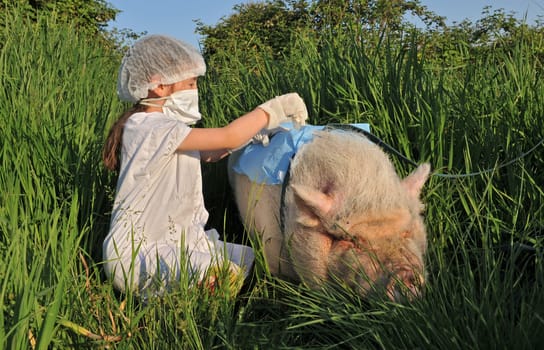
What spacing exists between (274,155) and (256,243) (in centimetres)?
49

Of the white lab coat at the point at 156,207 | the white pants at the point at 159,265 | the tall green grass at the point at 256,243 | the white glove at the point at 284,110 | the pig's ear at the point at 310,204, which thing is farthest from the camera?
the white glove at the point at 284,110

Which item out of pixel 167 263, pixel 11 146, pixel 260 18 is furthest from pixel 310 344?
pixel 260 18

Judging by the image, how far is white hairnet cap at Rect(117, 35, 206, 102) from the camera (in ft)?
12.0

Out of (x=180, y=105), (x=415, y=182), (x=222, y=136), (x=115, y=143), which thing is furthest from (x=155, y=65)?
(x=415, y=182)

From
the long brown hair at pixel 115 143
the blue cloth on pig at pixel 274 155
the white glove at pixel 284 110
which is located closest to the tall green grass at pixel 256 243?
the long brown hair at pixel 115 143

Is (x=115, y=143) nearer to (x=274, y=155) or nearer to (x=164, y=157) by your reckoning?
(x=164, y=157)

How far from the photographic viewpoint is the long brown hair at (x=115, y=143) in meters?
3.65

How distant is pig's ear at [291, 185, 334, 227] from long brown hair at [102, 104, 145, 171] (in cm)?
120

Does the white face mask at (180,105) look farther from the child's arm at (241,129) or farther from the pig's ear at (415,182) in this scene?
the pig's ear at (415,182)

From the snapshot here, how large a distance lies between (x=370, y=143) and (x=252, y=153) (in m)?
0.72

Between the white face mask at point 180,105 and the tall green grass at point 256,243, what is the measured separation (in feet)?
2.16

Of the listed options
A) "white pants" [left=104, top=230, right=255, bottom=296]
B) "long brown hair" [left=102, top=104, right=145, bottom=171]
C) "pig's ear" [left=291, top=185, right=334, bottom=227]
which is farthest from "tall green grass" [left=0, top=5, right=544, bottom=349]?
"pig's ear" [left=291, top=185, right=334, bottom=227]

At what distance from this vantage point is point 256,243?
11.5 feet

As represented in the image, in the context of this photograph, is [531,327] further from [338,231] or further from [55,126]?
[55,126]
